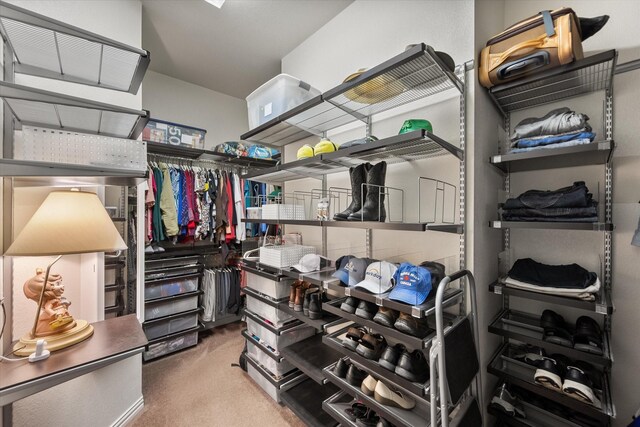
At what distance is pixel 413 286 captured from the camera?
1253mm

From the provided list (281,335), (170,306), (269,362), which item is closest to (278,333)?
(281,335)

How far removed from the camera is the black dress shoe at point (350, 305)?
4.91ft

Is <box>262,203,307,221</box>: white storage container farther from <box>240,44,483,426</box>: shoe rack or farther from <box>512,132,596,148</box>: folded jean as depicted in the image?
<box>512,132,596,148</box>: folded jean

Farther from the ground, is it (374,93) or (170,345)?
(374,93)

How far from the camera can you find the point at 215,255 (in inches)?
147

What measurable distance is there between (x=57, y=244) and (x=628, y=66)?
9.56 ft

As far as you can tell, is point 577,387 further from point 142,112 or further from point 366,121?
point 142,112

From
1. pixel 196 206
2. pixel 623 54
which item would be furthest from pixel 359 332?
pixel 196 206

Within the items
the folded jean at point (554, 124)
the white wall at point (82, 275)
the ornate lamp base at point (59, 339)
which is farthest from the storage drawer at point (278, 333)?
the folded jean at point (554, 124)

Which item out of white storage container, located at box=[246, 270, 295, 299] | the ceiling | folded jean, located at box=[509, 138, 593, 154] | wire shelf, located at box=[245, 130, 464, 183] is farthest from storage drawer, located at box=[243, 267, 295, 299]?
the ceiling

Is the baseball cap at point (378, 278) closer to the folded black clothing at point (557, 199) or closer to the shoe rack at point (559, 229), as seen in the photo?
the shoe rack at point (559, 229)

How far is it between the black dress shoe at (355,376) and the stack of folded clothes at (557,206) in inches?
49.9

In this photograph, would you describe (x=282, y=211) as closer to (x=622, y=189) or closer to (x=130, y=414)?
(x=130, y=414)

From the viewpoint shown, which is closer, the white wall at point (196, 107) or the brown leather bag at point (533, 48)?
the brown leather bag at point (533, 48)
